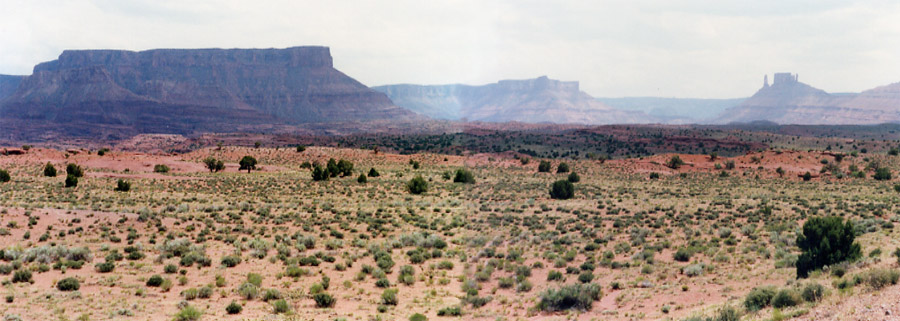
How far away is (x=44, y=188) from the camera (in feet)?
138

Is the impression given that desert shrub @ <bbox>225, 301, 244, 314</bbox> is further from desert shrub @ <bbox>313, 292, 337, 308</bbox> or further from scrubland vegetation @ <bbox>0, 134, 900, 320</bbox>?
desert shrub @ <bbox>313, 292, 337, 308</bbox>

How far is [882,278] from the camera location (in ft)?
Result: 42.3

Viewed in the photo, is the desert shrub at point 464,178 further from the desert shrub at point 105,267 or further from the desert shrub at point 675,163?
the desert shrub at point 105,267

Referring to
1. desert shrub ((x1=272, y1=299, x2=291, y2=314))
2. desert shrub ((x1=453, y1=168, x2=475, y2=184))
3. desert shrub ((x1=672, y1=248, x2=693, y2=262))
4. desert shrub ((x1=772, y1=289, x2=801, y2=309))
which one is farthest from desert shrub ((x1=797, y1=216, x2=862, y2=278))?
desert shrub ((x1=453, y1=168, x2=475, y2=184))

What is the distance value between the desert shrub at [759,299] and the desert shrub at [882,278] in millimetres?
1880

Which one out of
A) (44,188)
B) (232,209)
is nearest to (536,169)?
(232,209)

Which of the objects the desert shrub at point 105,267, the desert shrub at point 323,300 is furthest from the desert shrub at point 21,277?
the desert shrub at point 323,300

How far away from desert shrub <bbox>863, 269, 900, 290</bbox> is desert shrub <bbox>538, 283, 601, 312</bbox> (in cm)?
629

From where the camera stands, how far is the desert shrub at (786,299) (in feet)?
43.3

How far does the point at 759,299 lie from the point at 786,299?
2.81 ft

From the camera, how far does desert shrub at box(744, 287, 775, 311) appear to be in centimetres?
1395

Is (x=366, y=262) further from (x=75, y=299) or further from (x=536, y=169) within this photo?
(x=536, y=169)

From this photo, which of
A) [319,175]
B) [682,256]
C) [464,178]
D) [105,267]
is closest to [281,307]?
[105,267]

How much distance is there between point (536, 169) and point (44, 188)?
43.2m
